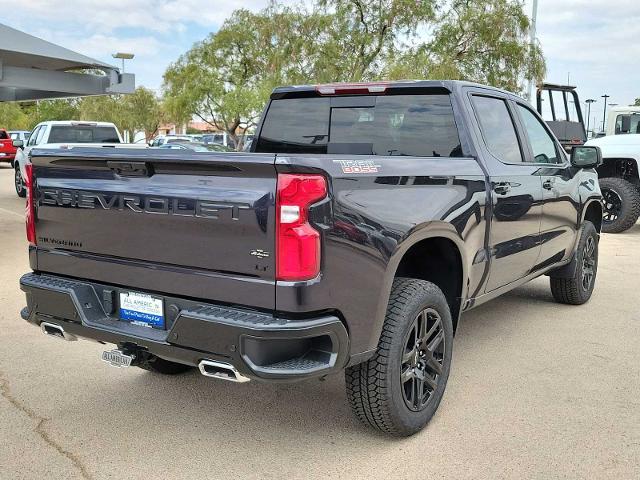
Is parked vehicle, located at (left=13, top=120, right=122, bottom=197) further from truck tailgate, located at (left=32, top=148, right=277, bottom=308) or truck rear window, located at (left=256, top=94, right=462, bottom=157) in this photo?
truck tailgate, located at (left=32, top=148, right=277, bottom=308)

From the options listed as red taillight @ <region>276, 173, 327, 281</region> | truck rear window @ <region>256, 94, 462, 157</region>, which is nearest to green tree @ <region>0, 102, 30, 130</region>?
truck rear window @ <region>256, 94, 462, 157</region>

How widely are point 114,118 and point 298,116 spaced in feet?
140

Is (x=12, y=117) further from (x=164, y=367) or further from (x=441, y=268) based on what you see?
(x=441, y=268)

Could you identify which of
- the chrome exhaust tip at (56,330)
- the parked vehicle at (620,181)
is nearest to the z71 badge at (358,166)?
the chrome exhaust tip at (56,330)

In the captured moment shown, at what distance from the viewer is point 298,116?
479 cm

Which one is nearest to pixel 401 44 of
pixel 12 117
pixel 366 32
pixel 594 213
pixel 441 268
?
pixel 366 32

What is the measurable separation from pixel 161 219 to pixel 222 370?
751 millimetres

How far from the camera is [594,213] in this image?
21.2ft

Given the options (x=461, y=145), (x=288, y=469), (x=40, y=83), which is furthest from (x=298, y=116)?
(x=40, y=83)

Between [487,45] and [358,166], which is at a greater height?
[487,45]

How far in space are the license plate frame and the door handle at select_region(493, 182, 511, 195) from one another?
7.37ft

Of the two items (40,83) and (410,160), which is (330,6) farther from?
(410,160)

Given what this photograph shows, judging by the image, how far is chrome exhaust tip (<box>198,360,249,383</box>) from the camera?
9.23 feet

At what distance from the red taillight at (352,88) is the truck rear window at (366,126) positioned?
0.05 metres
